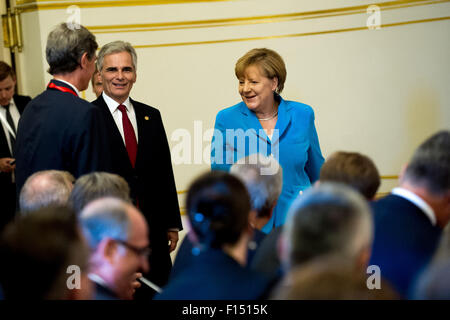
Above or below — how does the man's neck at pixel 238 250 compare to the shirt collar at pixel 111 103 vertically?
below

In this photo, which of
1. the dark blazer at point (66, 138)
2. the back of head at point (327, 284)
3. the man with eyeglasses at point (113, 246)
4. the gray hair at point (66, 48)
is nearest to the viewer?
the back of head at point (327, 284)

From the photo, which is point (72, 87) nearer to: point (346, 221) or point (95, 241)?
point (95, 241)

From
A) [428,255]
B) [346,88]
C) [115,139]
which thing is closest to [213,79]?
[346,88]

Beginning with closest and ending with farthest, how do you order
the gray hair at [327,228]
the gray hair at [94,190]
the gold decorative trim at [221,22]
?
1. the gray hair at [327,228]
2. the gray hair at [94,190]
3. the gold decorative trim at [221,22]

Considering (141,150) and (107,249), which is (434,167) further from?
(141,150)

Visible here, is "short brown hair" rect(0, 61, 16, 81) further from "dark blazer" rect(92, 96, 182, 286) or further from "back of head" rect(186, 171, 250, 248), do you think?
"back of head" rect(186, 171, 250, 248)

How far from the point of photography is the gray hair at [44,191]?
99.7 inches

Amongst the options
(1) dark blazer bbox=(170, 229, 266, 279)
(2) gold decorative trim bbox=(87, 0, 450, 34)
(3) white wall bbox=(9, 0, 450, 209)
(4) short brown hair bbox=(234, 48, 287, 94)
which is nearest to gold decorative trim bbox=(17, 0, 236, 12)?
(3) white wall bbox=(9, 0, 450, 209)

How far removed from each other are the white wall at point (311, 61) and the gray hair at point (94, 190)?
2.77 metres

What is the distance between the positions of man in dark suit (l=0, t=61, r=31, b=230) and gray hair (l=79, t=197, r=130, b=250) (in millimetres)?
2761

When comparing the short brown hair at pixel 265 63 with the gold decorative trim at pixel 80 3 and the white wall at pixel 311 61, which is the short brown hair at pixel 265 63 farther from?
the gold decorative trim at pixel 80 3

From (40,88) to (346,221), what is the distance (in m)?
4.02

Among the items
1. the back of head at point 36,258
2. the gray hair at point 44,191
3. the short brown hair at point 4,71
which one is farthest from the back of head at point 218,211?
the short brown hair at point 4,71

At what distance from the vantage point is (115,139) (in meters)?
3.60
